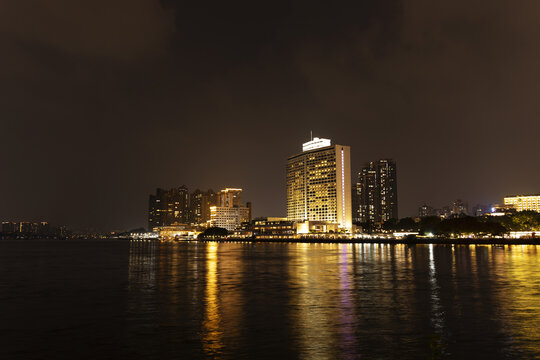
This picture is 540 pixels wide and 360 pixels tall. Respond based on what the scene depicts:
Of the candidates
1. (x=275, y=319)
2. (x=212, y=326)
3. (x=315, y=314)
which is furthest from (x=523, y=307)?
(x=212, y=326)

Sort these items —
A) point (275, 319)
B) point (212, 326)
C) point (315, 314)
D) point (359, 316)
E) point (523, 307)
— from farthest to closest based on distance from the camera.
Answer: point (523, 307), point (315, 314), point (359, 316), point (275, 319), point (212, 326)

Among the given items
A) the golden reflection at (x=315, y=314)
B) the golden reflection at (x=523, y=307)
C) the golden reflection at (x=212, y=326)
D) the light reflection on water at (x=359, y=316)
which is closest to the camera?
the golden reflection at (x=315, y=314)

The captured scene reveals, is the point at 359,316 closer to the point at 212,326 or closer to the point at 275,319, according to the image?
the point at 275,319

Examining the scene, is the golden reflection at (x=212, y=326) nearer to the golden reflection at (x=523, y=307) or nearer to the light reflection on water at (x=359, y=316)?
the light reflection on water at (x=359, y=316)

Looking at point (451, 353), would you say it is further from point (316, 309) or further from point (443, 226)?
point (443, 226)

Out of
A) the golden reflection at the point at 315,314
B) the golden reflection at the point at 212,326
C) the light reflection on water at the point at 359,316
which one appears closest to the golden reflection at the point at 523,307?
the light reflection on water at the point at 359,316

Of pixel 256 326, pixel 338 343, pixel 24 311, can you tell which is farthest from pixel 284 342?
pixel 24 311

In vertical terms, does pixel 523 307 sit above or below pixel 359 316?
below

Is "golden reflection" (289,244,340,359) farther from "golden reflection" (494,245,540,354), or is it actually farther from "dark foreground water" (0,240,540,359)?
"golden reflection" (494,245,540,354)

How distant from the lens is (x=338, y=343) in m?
21.4

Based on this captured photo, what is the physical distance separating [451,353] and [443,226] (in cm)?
18581

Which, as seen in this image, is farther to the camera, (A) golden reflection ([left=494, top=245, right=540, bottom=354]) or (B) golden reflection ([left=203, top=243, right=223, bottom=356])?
(A) golden reflection ([left=494, top=245, right=540, bottom=354])

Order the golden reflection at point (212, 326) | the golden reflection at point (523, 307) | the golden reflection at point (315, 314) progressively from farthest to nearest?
the golden reflection at point (523, 307) → the golden reflection at point (212, 326) → the golden reflection at point (315, 314)

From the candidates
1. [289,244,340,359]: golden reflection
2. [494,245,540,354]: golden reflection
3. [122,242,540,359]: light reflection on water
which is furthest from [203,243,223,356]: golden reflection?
[494,245,540,354]: golden reflection
